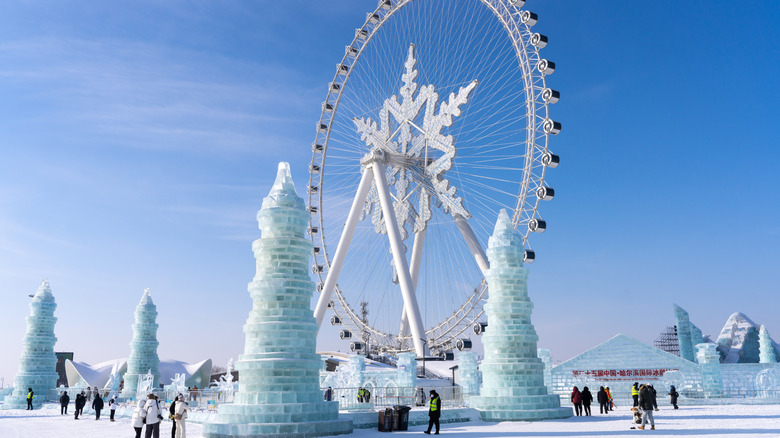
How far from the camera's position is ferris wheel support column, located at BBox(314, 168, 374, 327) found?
41.6 meters

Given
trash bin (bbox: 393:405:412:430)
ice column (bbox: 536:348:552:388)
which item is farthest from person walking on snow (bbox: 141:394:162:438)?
ice column (bbox: 536:348:552:388)

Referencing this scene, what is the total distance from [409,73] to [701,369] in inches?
1013

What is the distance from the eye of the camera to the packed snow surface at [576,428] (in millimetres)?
17328

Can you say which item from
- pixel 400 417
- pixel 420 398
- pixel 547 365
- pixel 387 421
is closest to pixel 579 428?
pixel 400 417

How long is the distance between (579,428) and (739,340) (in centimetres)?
5624

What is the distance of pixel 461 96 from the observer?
38.4 meters

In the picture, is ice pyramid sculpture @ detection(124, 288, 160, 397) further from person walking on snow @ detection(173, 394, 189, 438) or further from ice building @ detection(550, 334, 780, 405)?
person walking on snow @ detection(173, 394, 189, 438)

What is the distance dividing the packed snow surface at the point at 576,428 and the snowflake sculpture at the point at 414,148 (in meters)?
18.6

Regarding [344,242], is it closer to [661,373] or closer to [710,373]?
[661,373]

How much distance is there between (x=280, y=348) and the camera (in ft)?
61.3

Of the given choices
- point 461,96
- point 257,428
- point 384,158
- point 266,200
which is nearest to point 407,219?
point 384,158

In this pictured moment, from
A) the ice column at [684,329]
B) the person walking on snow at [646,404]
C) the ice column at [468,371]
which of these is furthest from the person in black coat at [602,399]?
the ice column at [684,329]

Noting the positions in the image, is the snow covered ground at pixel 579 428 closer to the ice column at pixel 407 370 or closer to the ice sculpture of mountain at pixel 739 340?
the ice column at pixel 407 370

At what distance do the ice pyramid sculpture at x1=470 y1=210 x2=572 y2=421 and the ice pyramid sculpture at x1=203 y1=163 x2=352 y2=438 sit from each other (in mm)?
8030
